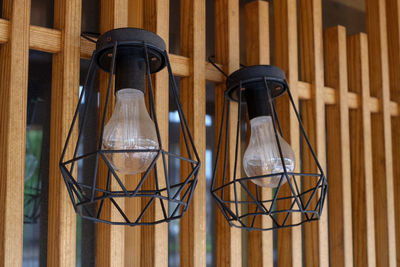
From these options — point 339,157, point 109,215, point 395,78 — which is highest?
point 395,78

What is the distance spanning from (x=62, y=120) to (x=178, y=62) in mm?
243

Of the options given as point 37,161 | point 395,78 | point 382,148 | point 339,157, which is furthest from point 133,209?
point 395,78

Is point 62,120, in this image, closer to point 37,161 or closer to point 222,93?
point 37,161

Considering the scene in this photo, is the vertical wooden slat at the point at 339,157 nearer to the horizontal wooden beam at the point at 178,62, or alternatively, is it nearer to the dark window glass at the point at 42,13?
the horizontal wooden beam at the point at 178,62

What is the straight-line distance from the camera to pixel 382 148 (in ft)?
→ 4.00

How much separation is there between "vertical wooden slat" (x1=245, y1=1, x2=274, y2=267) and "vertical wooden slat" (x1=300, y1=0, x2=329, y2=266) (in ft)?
0.43

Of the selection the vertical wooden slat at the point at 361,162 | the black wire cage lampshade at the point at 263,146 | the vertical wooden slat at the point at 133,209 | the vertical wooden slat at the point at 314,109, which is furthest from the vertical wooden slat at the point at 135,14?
the vertical wooden slat at the point at 361,162

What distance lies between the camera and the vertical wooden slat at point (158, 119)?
2.75ft

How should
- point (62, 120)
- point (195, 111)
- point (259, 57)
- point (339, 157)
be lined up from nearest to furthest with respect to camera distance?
1. point (62, 120)
2. point (195, 111)
3. point (259, 57)
4. point (339, 157)

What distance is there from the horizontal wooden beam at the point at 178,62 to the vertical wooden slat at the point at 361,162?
31 mm

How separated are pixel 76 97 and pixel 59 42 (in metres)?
0.09

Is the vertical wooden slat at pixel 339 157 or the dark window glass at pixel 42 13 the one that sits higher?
the dark window glass at pixel 42 13

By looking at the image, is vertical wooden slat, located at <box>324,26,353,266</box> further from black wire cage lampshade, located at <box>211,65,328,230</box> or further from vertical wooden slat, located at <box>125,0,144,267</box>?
vertical wooden slat, located at <box>125,0,144,267</box>

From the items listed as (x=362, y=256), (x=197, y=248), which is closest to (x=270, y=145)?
(x=197, y=248)
